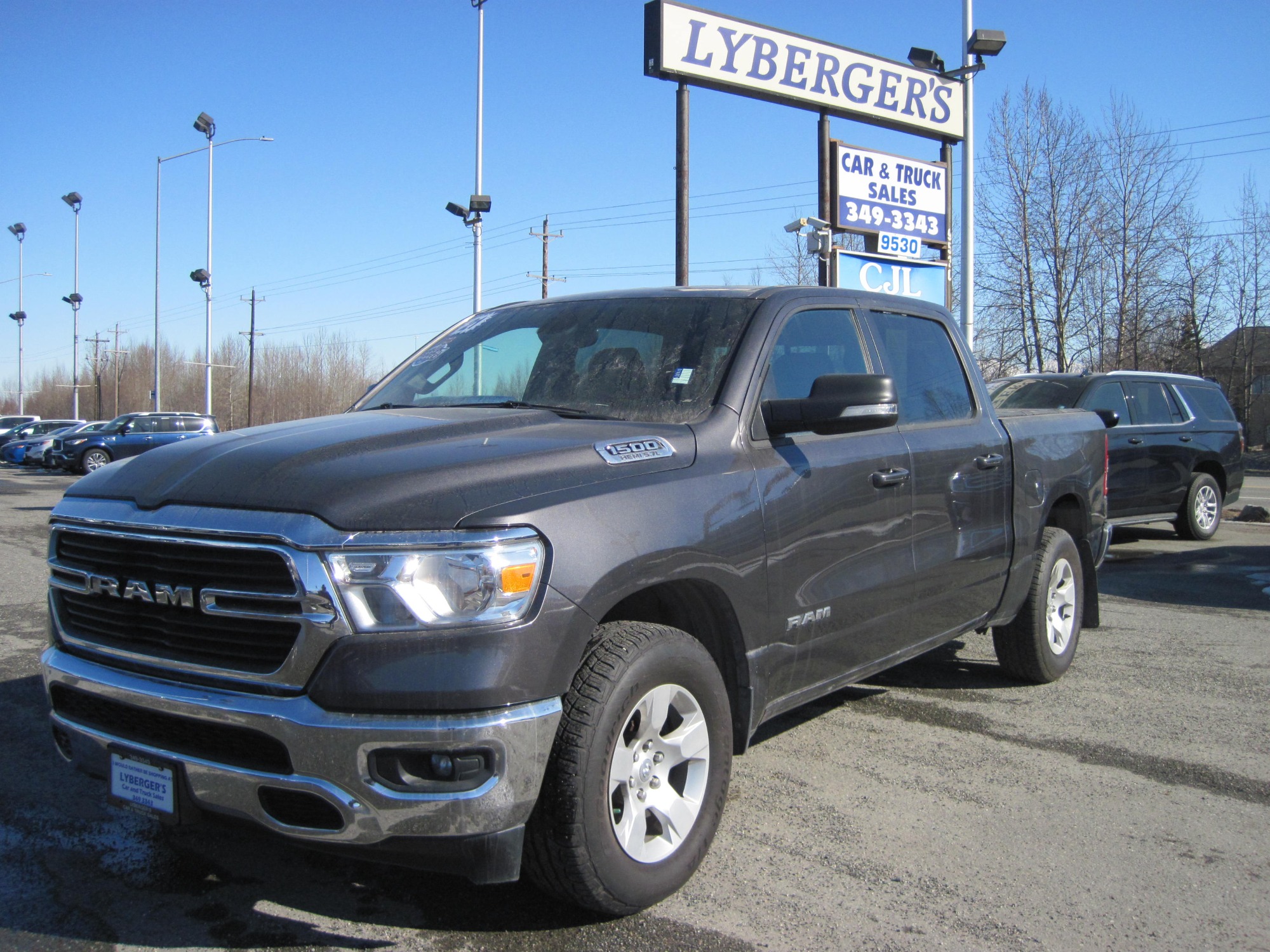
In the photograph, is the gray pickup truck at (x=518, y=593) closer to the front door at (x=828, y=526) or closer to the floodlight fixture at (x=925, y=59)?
the front door at (x=828, y=526)

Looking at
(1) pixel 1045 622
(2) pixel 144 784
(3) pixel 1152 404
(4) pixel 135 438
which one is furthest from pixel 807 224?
(4) pixel 135 438

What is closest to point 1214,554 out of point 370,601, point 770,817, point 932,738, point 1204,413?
point 1204,413

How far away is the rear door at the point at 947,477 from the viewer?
4403mm

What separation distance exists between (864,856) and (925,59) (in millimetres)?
15274

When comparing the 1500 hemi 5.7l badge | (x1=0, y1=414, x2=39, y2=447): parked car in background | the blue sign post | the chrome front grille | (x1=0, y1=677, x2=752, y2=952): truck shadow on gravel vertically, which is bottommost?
(x1=0, y1=677, x2=752, y2=952): truck shadow on gravel

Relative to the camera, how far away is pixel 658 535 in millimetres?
3021

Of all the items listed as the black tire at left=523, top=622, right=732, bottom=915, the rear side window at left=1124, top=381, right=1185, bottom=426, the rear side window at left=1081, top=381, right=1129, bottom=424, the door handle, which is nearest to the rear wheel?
the rear side window at left=1081, top=381, right=1129, bottom=424

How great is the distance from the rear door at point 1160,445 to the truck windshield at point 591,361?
8.90 meters

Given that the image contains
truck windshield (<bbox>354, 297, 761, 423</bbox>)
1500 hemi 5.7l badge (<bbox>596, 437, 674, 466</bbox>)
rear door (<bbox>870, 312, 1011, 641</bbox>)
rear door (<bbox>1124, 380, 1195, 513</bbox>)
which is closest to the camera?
1500 hemi 5.7l badge (<bbox>596, 437, 674, 466</bbox>)

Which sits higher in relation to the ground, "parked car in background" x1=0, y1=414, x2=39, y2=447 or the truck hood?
"parked car in background" x1=0, y1=414, x2=39, y2=447

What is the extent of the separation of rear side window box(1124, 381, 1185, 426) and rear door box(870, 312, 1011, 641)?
24.1 ft

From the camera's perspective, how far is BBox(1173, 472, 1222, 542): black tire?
12.0 meters

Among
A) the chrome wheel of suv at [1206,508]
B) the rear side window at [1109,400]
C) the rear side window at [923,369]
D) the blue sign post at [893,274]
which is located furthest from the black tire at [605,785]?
the blue sign post at [893,274]

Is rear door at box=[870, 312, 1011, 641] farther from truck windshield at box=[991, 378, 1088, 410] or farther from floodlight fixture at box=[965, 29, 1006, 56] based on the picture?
floodlight fixture at box=[965, 29, 1006, 56]
